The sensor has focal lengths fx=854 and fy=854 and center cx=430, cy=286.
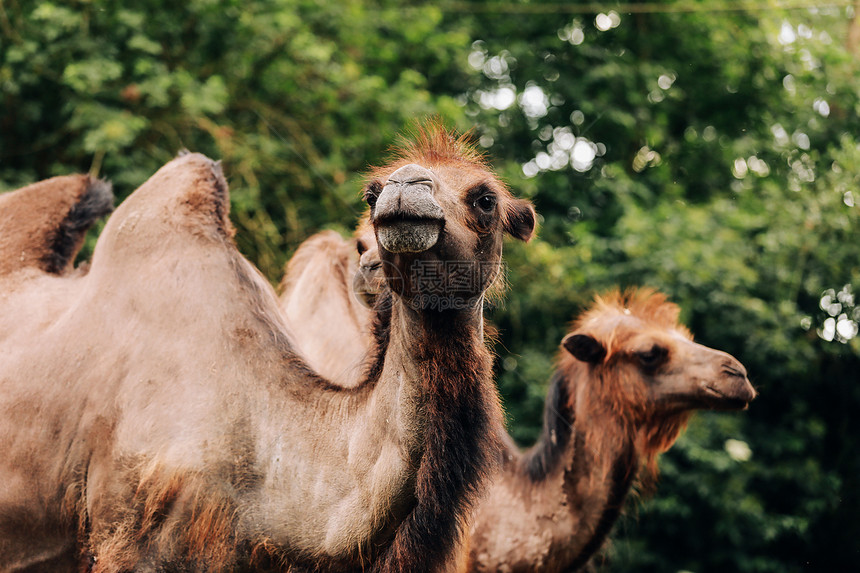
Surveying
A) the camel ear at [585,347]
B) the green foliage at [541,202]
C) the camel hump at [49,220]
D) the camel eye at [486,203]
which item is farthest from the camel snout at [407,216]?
the green foliage at [541,202]

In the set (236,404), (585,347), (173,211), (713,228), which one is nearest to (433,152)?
(236,404)

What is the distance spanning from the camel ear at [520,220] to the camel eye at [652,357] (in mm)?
2066

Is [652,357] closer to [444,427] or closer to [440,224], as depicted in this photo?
[444,427]

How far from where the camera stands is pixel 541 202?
1119cm

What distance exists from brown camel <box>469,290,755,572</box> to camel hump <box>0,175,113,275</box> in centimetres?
240

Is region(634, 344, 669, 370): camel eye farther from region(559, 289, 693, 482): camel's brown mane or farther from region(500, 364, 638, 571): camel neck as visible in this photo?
region(500, 364, 638, 571): camel neck

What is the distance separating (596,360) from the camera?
491 centimetres

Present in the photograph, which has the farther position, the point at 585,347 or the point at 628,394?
the point at 585,347

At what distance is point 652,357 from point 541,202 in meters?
6.58

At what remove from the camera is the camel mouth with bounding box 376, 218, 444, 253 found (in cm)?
228

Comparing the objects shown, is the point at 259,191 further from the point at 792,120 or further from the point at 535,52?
the point at 792,120

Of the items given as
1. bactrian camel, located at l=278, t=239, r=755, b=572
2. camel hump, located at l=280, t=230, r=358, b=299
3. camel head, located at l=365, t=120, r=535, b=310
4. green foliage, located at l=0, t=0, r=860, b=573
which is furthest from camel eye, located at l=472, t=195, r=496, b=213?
green foliage, located at l=0, t=0, r=860, b=573

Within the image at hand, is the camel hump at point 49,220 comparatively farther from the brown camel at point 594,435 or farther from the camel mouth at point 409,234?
the brown camel at point 594,435

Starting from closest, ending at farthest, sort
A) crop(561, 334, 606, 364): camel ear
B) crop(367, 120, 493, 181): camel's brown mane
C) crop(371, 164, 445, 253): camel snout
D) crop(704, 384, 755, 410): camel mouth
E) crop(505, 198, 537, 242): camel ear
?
crop(371, 164, 445, 253): camel snout
crop(367, 120, 493, 181): camel's brown mane
crop(505, 198, 537, 242): camel ear
crop(704, 384, 755, 410): camel mouth
crop(561, 334, 606, 364): camel ear
